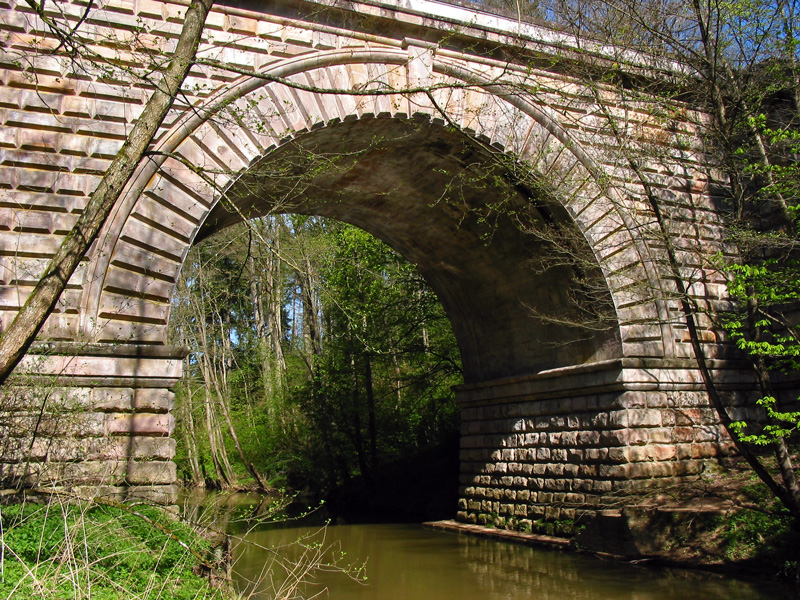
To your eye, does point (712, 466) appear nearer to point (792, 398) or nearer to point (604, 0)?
point (792, 398)

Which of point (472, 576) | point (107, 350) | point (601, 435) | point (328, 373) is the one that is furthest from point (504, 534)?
point (328, 373)

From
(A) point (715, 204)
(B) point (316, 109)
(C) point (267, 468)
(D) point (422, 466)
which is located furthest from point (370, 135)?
(C) point (267, 468)

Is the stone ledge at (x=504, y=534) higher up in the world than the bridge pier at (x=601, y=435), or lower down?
lower down

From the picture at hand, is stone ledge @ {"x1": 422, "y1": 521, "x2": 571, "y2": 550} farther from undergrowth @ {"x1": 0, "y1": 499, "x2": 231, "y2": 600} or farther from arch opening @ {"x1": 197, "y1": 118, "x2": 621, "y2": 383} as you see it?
undergrowth @ {"x1": 0, "y1": 499, "x2": 231, "y2": 600}

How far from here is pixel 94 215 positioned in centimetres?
467

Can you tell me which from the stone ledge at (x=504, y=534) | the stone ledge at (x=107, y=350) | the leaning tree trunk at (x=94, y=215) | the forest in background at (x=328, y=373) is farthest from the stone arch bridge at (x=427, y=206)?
the forest in background at (x=328, y=373)

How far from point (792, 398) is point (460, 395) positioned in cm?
559

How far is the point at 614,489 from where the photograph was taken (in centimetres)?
948

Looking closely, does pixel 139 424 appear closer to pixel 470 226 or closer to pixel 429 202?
pixel 429 202

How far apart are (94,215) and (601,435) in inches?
299

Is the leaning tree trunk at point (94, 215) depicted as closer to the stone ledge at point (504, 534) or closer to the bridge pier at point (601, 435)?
the bridge pier at point (601, 435)

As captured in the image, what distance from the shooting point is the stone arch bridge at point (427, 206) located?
7.11m

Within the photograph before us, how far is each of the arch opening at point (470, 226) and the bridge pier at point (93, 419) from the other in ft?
9.32

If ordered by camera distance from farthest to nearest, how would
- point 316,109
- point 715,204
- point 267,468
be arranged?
1. point 267,468
2. point 715,204
3. point 316,109
